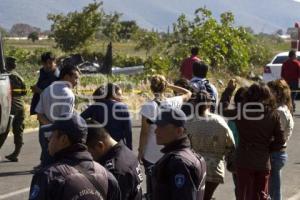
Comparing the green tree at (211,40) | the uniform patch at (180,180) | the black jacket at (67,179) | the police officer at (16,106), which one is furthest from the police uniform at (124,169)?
the green tree at (211,40)

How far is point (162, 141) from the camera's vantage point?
5.12m

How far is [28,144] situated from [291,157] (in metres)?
4.60

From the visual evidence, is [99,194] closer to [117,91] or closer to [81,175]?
[81,175]

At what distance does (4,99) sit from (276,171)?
412 cm

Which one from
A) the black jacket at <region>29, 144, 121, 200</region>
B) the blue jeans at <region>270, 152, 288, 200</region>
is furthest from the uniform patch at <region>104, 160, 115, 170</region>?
the blue jeans at <region>270, 152, 288, 200</region>

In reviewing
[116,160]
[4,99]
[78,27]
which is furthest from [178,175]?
[78,27]

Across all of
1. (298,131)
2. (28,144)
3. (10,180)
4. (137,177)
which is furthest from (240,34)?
(137,177)

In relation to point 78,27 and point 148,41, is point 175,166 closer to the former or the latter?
point 78,27

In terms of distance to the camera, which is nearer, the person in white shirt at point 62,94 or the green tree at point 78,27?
the person in white shirt at point 62,94

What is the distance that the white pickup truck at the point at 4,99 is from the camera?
404 inches

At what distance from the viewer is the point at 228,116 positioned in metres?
7.45

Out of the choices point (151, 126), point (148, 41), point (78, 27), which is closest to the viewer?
point (151, 126)

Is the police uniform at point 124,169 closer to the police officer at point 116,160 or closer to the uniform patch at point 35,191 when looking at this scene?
the police officer at point 116,160

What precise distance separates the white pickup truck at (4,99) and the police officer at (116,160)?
5.34 metres
